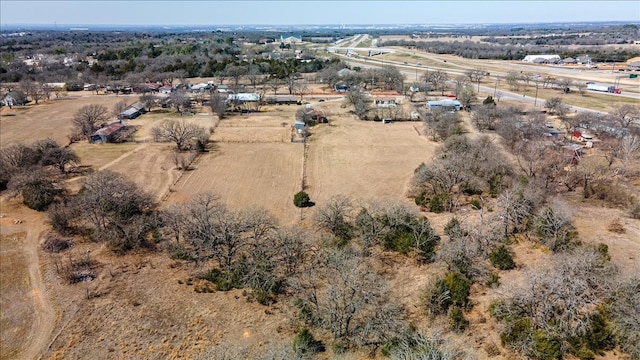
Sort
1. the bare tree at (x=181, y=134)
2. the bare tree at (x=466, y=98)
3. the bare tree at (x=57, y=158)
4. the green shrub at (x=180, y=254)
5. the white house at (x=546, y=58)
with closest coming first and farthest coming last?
1. the green shrub at (x=180, y=254)
2. the bare tree at (x=57, y=158)
3. the bare tree at (x=181, y=134)
4. the bare tree at (x=466, y=98)
5. the white house at (x=546, y=58)

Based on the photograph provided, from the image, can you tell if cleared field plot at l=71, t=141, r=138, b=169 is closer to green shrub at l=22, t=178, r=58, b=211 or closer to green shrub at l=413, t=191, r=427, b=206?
green shrub at l=22, t=178, r=58, b=211

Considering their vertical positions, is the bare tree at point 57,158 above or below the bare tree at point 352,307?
above

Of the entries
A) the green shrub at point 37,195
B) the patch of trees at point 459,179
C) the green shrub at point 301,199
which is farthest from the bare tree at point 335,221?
the green shrub at point 37,195

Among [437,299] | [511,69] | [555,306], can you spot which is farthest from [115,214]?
[511,69]

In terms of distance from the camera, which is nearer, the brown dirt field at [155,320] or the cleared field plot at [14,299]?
the brown dirt field at [155,320]

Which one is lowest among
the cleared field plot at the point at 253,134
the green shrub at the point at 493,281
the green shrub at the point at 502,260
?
the green shrub at the point at 493,281

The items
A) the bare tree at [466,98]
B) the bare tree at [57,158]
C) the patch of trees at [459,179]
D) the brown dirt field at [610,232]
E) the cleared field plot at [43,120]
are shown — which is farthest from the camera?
the bare tree at [466,98]

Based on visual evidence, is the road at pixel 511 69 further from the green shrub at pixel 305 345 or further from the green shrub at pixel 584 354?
the green shrub at pixel 305 345
